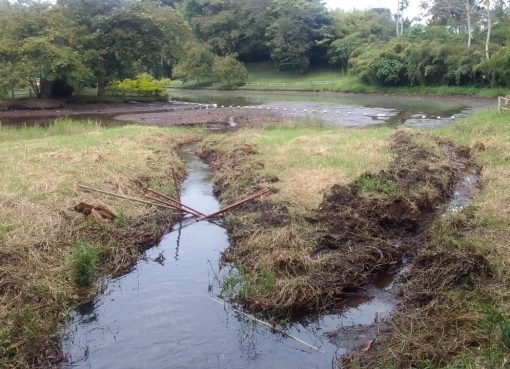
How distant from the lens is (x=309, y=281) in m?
7.69

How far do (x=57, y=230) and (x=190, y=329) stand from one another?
3291mm

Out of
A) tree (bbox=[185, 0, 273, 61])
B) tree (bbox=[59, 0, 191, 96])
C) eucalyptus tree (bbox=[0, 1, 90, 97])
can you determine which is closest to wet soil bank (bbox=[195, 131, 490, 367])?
eucalyptus tree (bbox=[0, 1, 90, 97])

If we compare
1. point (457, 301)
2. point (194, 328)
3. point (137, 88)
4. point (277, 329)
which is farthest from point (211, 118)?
point (457, 301)

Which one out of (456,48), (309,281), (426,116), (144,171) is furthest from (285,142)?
(456,48)

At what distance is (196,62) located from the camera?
196 feet

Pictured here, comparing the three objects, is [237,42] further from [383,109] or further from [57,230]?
[57,230]

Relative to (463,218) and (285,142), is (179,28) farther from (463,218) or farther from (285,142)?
(463,218)

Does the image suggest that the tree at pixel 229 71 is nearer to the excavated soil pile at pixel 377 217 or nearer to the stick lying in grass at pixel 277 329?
the excavated soil pile at pixel 377 217

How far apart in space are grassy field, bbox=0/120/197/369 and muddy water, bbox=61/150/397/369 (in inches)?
15.1

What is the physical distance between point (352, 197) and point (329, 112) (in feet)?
73.9

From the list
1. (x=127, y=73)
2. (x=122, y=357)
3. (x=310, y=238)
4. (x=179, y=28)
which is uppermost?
(x=179, y=28)

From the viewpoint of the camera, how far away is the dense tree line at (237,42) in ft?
117

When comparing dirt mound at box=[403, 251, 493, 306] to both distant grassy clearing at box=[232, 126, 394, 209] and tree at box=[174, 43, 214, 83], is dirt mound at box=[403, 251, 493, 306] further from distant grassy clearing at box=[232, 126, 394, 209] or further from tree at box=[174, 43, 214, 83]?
tree at box=[174, 43, 214, 83]

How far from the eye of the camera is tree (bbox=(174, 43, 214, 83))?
2329 inches
